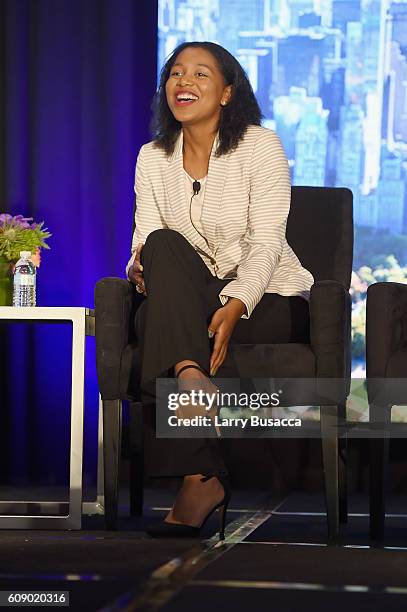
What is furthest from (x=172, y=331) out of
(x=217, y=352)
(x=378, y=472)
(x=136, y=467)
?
(x=136, y=467)

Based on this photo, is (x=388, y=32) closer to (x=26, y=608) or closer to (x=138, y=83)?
(x=138, y=83)

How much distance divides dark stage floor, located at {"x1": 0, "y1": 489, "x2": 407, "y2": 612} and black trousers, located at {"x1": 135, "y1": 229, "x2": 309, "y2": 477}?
15 cm

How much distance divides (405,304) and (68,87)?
70.4 inches

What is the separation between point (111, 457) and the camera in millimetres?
2037

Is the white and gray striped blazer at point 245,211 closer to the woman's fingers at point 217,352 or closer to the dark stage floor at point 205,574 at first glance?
the woman's fingers at point 217,352

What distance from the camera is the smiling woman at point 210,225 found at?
1831 millimetres

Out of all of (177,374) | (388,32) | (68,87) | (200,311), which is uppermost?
(388,32)

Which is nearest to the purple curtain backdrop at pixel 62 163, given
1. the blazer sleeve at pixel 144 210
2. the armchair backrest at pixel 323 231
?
the armchair backrest at pixel 323 231

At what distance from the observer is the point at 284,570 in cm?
127

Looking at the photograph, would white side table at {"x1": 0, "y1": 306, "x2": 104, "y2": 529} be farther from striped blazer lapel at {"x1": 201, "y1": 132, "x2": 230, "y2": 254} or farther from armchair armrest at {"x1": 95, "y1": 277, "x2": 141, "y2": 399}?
striped blazer lapel at {"x1": 201, "y1": 132, "x2": 230, "y2": 254}

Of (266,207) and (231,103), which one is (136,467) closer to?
(266,207)

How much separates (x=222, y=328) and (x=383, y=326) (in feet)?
1.28

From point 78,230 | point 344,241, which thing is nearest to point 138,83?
point 78,230

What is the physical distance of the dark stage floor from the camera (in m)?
1.06
